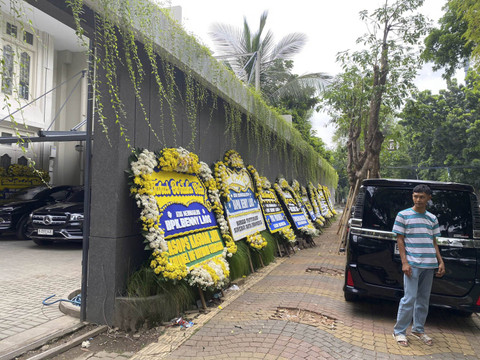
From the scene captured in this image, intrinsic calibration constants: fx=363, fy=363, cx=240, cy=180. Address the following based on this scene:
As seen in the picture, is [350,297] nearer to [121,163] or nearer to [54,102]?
[121,163]

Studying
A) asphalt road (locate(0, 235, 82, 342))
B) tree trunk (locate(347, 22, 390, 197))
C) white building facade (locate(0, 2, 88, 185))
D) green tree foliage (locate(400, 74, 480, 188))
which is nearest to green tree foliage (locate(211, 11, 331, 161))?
white building facade (locate(0, 2, 88, 185))

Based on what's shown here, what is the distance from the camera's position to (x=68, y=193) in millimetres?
11531

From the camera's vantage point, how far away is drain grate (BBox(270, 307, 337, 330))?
416cm

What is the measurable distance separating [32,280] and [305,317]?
14.7ft

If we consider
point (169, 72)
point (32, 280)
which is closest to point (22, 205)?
point (32, 280)

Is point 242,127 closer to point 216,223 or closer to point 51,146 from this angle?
point 216,223

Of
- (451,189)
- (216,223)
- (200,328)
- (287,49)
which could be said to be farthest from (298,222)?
(287,49)

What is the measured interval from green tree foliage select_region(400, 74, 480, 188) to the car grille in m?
24.3

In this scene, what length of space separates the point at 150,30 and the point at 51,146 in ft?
40.5

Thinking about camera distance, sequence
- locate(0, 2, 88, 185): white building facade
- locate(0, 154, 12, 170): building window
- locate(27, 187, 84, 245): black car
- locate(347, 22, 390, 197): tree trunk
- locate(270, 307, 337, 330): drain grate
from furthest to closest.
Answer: locate(0, 154, 12, 170): building window < locate(0, 2, 88, 185): white building facade < locate(347, 22, 390, 197): tree trunk < locate(27, 187, 84, 245): black car < locate(270, 307, 337, 330): drain grate

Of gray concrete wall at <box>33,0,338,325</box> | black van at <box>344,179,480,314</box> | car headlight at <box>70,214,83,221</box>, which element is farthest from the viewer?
car headlight at <box>70,214,83,221</box>

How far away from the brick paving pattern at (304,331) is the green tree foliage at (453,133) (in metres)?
24.0

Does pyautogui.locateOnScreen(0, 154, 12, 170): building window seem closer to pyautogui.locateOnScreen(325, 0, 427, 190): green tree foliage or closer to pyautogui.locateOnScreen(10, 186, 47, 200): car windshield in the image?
pyautogui.locateOnScreen(10, 186, 47, 200): car windshield

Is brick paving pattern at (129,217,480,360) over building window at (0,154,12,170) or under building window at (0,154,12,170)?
under
